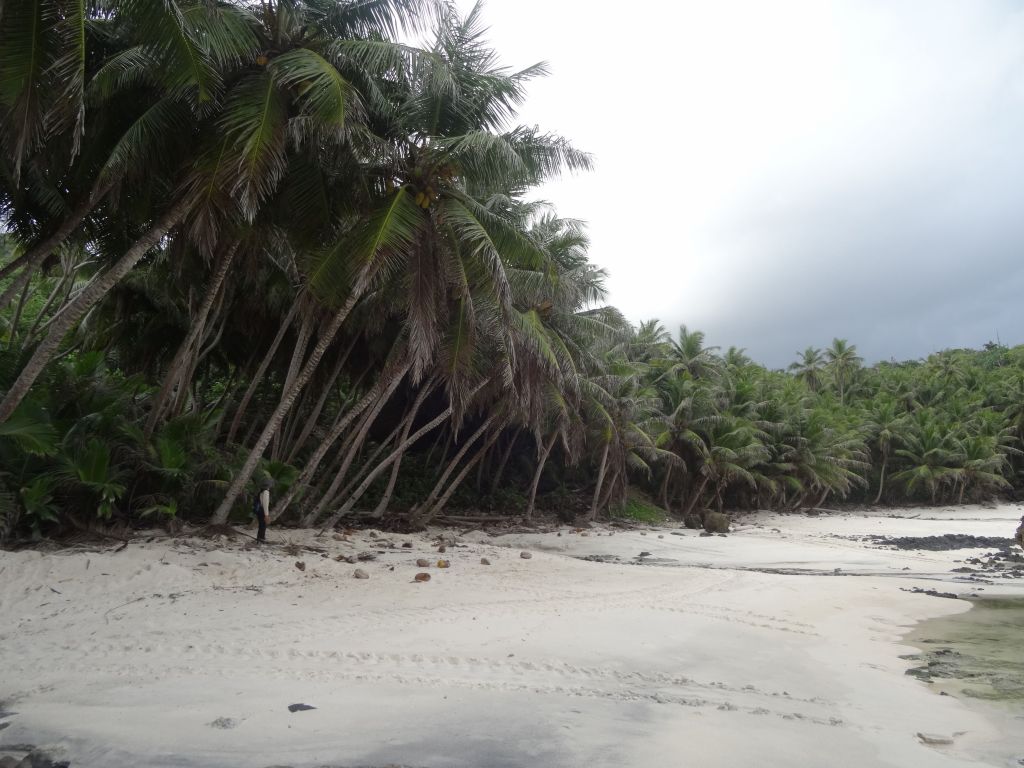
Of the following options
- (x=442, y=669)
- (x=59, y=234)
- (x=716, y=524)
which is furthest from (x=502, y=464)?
(x=442, y=669)

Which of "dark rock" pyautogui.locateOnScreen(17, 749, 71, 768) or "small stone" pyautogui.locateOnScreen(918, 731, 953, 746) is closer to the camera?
"dark rock" pyautogui.locateOnScreen(17, 749, 71, 768)

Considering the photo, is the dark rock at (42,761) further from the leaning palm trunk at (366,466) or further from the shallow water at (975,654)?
the leaning palm trunk at (366,466)

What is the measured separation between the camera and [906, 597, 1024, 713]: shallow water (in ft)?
22.1

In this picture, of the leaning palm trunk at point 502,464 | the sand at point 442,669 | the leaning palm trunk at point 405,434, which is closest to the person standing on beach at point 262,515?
the sand at point 442,669

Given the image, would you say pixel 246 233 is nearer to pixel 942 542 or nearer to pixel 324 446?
pixel 324 446

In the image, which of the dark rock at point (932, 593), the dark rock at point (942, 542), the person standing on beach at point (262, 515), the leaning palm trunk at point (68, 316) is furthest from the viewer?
the dark rock at point (942, 542)

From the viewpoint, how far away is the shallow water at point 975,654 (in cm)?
674

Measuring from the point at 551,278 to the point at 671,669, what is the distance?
7.65 meters

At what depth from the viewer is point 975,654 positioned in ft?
27.1

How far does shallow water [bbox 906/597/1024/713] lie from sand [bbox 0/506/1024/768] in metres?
0.30

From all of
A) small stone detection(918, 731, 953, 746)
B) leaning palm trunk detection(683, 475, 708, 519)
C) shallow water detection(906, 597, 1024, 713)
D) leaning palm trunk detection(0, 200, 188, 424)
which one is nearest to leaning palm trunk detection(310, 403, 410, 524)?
leaning palm trunk detection(0, 200, 188, 424)

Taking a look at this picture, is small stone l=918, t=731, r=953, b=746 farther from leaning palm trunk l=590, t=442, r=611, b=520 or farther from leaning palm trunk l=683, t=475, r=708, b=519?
leaning palm trunk l=683, t=475, r=708, b=519

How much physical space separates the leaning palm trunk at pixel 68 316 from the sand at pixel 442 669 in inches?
78.7

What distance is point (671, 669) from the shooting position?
654cm
